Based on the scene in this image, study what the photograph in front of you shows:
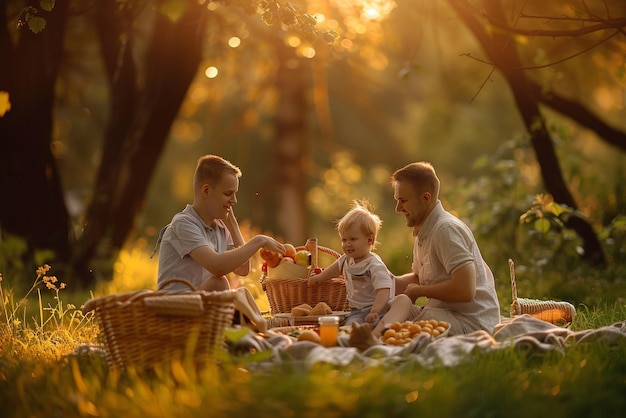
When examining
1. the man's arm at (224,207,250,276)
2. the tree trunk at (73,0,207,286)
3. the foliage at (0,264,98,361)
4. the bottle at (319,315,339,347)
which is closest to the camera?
the bottle at (319,315,339,347)

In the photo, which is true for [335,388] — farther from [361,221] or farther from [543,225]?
[543,225]

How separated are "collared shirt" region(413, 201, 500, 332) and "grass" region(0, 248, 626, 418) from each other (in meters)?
0.78

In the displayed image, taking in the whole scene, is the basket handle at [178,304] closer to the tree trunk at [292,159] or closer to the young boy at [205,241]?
the young boy at [205,241]

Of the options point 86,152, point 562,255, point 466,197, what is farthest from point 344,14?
point 86,152

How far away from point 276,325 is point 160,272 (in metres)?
0.83

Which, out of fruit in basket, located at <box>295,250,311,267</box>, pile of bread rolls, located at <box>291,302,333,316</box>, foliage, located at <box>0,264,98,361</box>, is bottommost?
pile of bread rolls, located at <box>291,302,333,316</box>

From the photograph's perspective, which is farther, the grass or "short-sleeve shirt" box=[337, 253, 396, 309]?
"short-sleeve shirt" box=[337, 253, 396, 309]

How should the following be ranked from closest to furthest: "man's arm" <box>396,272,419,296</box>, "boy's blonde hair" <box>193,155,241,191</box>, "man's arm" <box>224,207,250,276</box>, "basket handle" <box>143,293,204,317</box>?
"basket handle" <box>143,293,204,317</box>
"boy's blonde hair" <box>193,155,241,191</box>
"man's arm" <box>396,272,419,296</box>
"man's arm" <box>224,207,250,276</box>

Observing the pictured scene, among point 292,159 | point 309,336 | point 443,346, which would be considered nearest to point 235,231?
point 309,336

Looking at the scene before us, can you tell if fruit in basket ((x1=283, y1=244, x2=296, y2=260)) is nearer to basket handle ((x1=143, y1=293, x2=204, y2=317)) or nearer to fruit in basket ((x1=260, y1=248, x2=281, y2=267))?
fruit in basket ((x1=260, y1=248, x2=281, y2=267))

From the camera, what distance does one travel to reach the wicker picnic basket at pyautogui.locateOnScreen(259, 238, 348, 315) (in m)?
6.33

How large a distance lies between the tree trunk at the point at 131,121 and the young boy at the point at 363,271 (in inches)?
143

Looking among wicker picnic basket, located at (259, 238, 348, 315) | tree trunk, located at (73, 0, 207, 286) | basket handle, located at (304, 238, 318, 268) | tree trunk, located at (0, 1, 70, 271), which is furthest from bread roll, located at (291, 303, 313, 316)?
tree trunk, located at (73, 0, 207, 286)

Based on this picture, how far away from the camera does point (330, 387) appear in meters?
3.68
